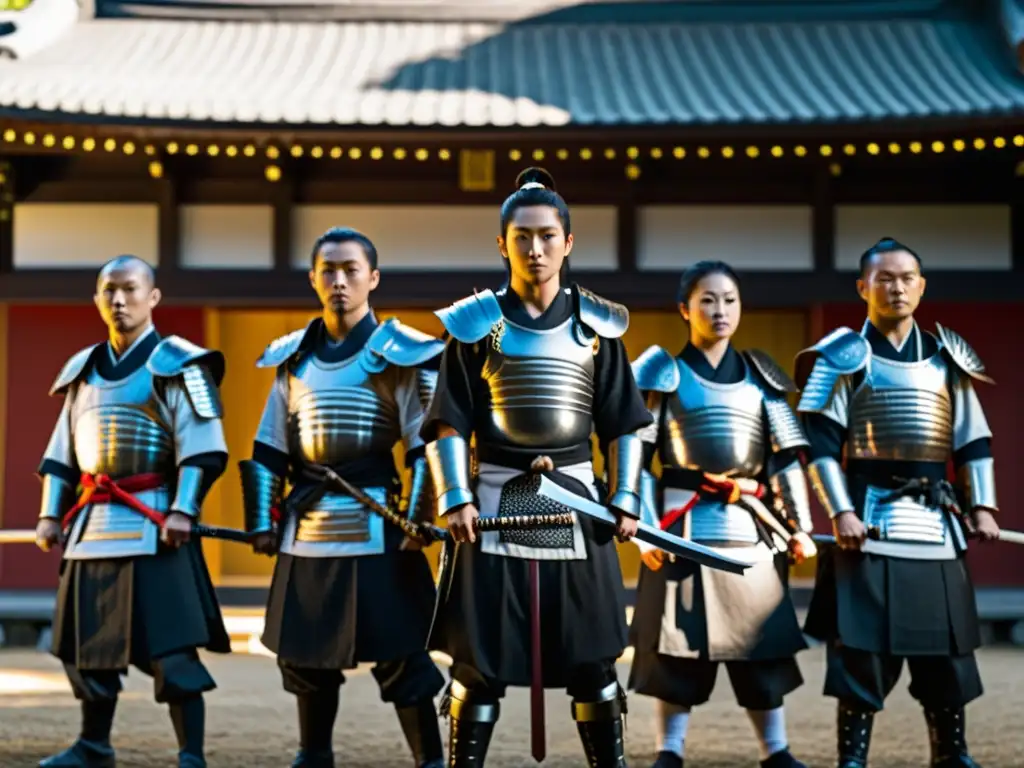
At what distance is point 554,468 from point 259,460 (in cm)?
109

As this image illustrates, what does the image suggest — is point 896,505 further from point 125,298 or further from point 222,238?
point 222,238

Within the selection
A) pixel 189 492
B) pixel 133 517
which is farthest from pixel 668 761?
pixel 133 517

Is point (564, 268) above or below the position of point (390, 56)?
below

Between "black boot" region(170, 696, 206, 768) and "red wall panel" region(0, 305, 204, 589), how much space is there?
Answer: 5.07 meters

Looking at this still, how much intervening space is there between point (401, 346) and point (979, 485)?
1.85 meters

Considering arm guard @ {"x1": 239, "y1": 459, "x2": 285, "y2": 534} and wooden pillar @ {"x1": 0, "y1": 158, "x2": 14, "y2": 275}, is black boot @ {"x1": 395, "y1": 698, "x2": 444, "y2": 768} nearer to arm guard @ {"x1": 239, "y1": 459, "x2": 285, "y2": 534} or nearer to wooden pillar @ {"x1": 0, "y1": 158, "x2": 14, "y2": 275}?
arm guard @ {"x1": 239, "y1": 459, "x2": 285, "y2": 534}

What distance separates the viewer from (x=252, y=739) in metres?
5.01

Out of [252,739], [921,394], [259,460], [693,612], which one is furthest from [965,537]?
[252,739]

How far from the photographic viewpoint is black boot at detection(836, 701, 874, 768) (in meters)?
3.96

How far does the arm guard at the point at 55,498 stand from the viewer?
4.20 metres

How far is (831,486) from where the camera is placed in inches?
158

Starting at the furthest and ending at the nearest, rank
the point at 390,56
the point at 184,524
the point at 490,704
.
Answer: the point at 390,56 → the point at 184,524 → the point at 490,704

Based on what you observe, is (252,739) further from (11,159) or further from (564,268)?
(11,159)

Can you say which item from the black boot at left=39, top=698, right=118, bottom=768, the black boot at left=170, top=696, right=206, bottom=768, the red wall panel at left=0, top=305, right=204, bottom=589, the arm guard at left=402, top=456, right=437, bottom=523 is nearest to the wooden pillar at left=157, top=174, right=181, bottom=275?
the red wall panel at left=0, top=305, right=204, bottom=589
